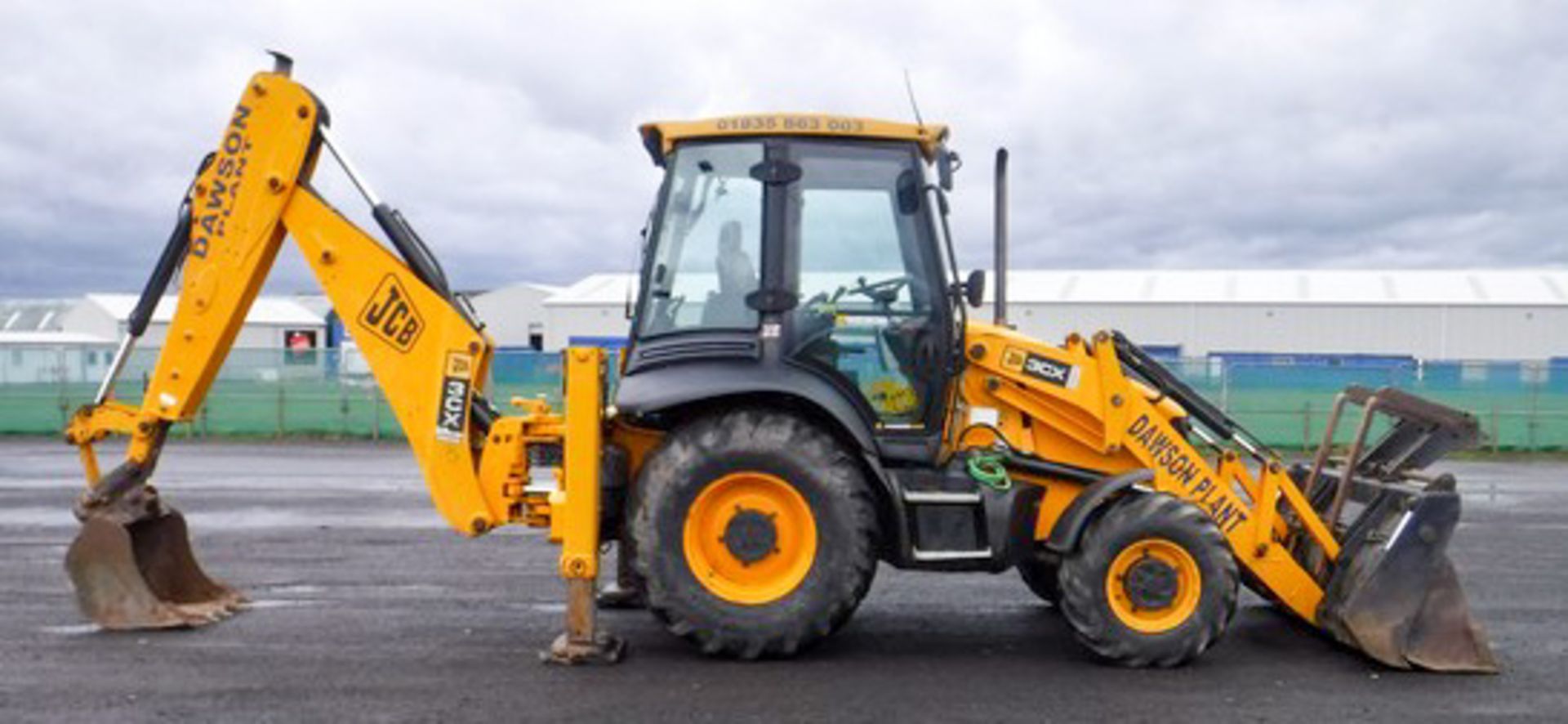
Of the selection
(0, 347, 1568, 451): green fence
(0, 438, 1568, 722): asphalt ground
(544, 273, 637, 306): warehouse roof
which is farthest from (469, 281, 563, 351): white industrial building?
(0, 438, 1568, 722): asphalt ground

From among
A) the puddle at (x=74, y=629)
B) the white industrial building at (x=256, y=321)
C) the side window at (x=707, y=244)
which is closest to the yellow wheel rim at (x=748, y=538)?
the side window at (x=707, y=244)

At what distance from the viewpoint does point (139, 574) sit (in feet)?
22.0

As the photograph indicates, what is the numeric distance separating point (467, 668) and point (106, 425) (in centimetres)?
229

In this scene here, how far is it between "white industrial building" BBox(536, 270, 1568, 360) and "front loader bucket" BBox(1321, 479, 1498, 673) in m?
31.0

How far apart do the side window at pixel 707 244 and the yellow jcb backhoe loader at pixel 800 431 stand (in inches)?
0.5

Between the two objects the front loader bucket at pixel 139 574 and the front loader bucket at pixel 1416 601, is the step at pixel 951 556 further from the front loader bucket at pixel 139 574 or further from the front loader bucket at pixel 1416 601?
the front loader bucket at pixel 139 574

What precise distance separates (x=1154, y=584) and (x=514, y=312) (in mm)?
46317

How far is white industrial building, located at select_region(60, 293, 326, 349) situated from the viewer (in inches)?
1847

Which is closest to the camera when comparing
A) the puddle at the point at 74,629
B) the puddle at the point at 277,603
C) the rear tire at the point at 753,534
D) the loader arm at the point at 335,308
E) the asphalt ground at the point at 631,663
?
the asphalt ground at the point at 631,663

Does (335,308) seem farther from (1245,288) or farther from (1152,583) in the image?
(1245,288)

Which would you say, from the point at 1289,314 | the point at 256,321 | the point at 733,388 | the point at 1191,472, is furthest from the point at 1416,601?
the point at 256,321

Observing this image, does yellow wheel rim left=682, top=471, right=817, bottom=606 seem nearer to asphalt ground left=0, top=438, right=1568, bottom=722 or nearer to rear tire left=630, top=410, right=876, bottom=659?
rear tire left=630, top=410, right=876, bottom=659

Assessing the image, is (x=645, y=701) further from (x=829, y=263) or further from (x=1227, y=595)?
(x=1227, y=595)

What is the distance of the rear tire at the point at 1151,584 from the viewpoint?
6.03 metres
